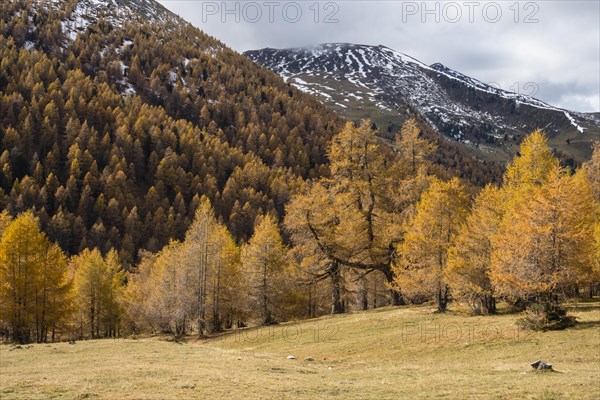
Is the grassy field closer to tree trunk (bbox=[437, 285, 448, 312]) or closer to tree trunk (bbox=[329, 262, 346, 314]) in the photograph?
tree trunk (bbox=[437, 285, 448, 312])

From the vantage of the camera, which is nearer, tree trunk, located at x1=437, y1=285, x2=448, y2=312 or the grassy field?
the grassy field

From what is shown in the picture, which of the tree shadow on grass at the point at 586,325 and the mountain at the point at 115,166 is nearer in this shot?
the tree shadow on grass at the point at 586,325

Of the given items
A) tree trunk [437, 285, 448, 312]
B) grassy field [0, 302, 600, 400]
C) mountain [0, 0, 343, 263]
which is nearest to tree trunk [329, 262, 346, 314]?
grassy field [0, 302, 600, 400]

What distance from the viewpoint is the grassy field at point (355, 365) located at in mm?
15741

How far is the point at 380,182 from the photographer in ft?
151

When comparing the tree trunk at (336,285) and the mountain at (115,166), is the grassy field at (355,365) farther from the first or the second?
the mountain at (115,166)

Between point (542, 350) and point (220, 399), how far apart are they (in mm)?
16511

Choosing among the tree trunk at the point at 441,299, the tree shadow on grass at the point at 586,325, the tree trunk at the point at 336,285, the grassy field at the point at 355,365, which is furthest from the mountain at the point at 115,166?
the tree shadow on grass at the point at 586,325

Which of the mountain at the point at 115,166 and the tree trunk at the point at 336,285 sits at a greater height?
the mountain at the point at 115,166

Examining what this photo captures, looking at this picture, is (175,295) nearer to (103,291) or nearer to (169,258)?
(169,258)

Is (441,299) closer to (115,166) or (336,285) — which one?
(336,285)

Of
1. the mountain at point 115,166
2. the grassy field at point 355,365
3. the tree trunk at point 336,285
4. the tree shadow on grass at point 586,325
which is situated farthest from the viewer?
the mountain at point 115,166

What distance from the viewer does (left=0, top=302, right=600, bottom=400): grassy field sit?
15741mm

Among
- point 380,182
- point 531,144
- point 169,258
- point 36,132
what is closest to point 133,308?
point 169,258
